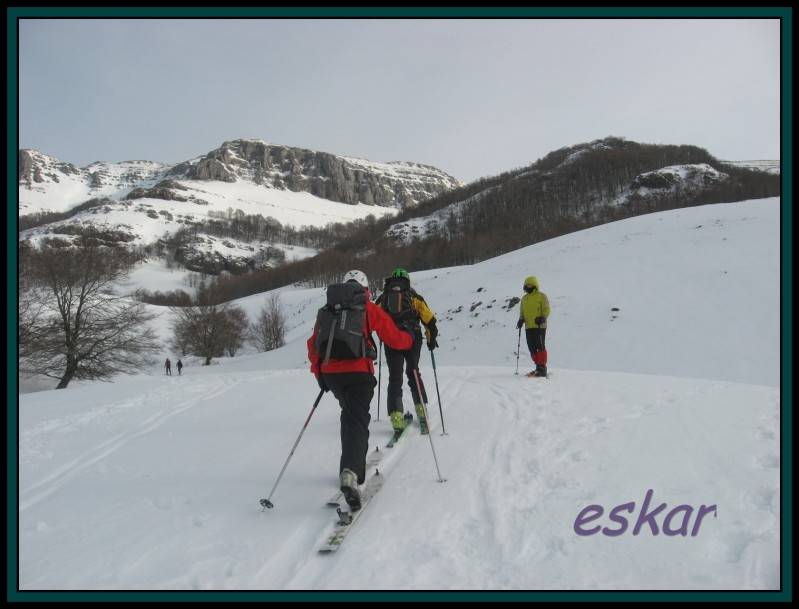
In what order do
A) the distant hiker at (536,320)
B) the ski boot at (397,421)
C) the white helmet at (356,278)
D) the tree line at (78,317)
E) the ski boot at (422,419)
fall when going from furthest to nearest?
the tree line at (78,317)
the distant hiker at (536,320)
the ski boot at (397,421)
the ski boot at (422,419)
the white helmet at (356,278)

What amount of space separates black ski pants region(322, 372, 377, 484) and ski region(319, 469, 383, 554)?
7.4 inches

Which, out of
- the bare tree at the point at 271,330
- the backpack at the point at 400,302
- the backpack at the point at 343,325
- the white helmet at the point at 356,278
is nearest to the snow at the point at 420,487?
the backpack at the point at 343,325

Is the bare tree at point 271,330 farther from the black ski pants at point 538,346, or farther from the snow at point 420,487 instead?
the black ski pants at point 538,346

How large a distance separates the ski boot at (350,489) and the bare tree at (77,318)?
78.9 feet

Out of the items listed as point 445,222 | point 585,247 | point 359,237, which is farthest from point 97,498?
point 359,237

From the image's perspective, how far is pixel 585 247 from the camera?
90.5 feet

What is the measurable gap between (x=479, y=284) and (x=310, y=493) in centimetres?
2441

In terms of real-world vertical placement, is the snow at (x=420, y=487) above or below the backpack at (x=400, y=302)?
below

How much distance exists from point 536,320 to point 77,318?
2304 cm

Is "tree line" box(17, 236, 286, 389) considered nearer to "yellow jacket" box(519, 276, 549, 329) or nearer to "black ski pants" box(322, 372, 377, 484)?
"yellow jacket" box(519, 276, 549, 329)

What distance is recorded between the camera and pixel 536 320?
9977 mm

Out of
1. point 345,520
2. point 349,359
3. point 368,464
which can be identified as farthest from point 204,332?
point 345,520

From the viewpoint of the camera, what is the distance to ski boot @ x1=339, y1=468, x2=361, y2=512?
3596 mm

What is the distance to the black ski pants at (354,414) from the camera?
388cm
